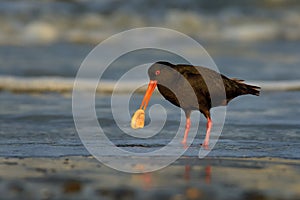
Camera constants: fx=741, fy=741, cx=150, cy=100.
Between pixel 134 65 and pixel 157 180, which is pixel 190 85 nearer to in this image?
pixel 157 180

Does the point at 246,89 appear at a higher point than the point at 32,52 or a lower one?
lower

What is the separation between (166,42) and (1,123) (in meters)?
9.02

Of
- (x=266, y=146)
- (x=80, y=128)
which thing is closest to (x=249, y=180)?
(x=266, y=146)

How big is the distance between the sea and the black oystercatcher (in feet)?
1.17

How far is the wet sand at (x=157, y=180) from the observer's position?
5168 millimetres

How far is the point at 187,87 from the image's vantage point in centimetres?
757

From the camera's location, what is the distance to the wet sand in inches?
203

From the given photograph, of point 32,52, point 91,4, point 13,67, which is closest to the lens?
point 13,67

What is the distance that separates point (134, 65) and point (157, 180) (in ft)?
27.7

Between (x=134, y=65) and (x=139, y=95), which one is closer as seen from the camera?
(x=139, y=95)

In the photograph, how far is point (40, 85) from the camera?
11742mm

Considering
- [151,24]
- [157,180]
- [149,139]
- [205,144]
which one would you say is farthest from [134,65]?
[157,180]

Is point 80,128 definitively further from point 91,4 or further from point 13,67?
point 91,4

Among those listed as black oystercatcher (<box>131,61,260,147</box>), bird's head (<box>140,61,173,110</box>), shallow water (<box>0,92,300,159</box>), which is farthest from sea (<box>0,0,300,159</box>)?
bird's head (<box>140,61,173,110</box>)
